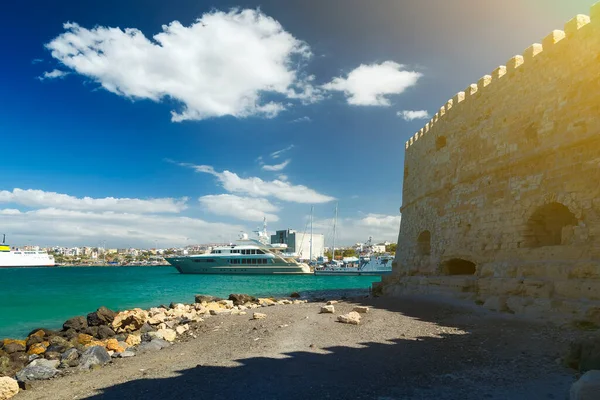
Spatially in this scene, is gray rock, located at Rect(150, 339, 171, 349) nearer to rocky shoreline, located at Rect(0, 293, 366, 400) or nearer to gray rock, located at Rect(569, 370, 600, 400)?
rocky shoreline, located at Rect(0, 293, 366, 400)

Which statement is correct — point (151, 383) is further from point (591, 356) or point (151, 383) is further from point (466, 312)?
point (466, 312)

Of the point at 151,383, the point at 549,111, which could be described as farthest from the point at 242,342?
the point at 549,111

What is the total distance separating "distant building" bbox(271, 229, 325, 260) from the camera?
93.8m

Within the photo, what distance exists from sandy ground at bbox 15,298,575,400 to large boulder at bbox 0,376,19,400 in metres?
0.17

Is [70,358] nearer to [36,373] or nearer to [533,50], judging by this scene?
[36,373]

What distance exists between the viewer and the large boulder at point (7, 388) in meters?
7.06

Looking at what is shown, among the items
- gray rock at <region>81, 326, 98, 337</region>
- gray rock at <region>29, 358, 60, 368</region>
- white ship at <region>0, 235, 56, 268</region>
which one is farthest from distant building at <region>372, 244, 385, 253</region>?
gray rock at <region>29, 358, 60, 368</region>

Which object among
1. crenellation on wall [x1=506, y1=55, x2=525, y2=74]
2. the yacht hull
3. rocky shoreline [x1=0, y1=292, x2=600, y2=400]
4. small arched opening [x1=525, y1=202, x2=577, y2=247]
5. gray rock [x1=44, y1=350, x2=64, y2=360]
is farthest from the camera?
the yacht hull

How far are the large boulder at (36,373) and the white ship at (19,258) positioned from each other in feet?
368

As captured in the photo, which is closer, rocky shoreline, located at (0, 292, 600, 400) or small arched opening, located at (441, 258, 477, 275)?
rocky shoreline, located at (0, 292, 600, 400)

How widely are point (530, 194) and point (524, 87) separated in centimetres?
317

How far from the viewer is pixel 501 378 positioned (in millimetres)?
5469

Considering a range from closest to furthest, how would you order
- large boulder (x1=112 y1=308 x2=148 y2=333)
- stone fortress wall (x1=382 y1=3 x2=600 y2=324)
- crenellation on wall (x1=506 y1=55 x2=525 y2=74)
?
stone fortress wall (x1=382 y1=3 x2=600 y2=324) < crenellation on wall (x1=506 y1=55 x2=525 y2=74) < large boulder (x1=112 y1=308 x2=148 y2=333)

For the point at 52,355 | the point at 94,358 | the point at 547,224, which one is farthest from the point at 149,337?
the point at 547,224
